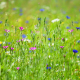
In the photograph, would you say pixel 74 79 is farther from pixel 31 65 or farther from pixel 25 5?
pixel 25 5

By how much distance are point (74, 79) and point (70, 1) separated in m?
4.30

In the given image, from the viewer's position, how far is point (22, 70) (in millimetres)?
1082

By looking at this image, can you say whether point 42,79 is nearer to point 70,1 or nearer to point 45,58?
point 45,58

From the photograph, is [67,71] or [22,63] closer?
[22,63]

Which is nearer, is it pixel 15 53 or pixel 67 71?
pixel 15 53

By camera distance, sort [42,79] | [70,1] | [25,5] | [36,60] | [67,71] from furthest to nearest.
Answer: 1. [70,1]
2. [25,5]
3. [67,71]
4. [36,60]
5. [42,79]

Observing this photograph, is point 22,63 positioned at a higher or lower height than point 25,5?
higher

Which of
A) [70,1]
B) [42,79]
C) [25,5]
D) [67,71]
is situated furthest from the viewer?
[70,1]

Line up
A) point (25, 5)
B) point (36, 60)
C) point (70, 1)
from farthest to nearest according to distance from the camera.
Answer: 1. point (70, 1)
2. point (25, 5)
3. point (36, 60)

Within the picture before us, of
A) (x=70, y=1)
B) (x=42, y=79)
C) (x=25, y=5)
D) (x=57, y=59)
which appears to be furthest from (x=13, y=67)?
(x=70, y=1)

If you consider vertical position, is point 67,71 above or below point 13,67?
below

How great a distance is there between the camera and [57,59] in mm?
1369

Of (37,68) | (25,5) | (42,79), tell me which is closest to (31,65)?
(37,68)

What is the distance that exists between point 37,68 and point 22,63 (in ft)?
0.40
